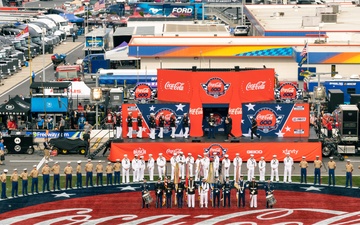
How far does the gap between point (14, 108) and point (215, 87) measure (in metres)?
14.0

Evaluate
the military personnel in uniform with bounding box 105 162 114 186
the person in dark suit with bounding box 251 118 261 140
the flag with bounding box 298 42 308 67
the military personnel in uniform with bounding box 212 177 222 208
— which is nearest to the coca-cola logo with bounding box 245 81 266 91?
the person in dark suit with bounding box 251 118 261 140

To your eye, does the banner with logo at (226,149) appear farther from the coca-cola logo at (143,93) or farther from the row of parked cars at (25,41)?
the row of parked cars at (25,41)

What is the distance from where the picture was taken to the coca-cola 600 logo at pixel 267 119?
57.7 meters

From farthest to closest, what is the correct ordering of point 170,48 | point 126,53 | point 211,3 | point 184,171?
1. point 211,3
2. point 126,53
3. point 170,48
4. point 184,171

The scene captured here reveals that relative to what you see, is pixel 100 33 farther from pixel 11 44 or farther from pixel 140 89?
pixel 140 89

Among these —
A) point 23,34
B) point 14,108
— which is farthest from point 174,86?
point 23,34

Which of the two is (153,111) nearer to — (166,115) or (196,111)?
(166,115)

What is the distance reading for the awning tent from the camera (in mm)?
64688

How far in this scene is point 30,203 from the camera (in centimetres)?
4747

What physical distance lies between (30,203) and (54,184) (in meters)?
3.02

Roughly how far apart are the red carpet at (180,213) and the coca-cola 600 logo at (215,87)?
10302 mm

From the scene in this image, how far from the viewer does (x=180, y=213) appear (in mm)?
45594

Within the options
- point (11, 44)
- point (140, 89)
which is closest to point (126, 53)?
point (11, 44)

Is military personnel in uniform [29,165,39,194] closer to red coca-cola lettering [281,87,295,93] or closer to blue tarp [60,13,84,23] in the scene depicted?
red coca-cola lettering [281,87,295,93]
